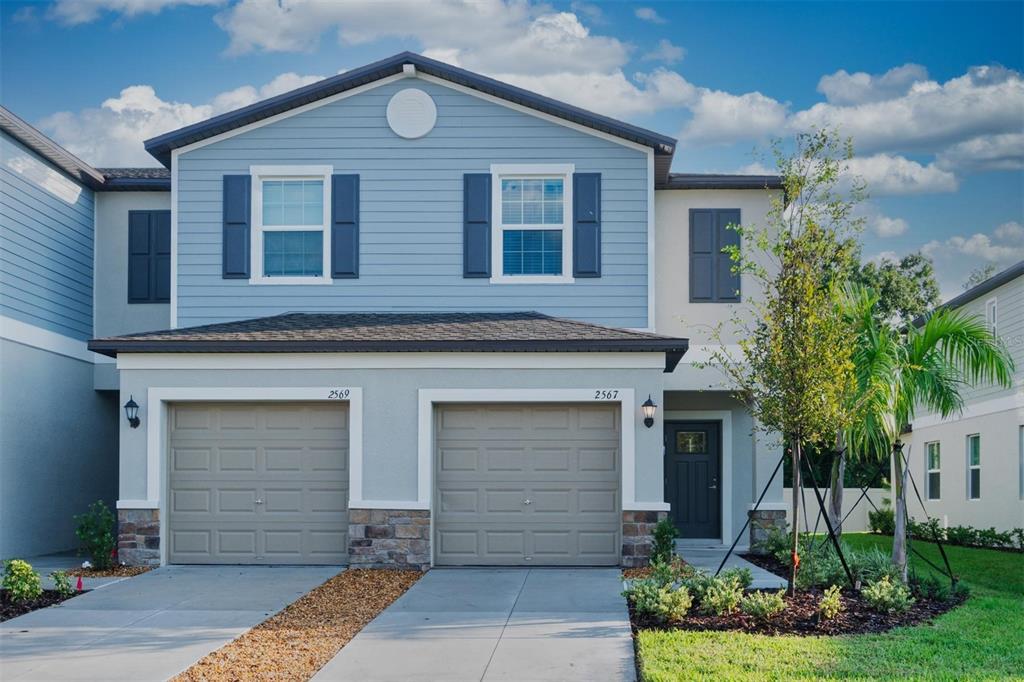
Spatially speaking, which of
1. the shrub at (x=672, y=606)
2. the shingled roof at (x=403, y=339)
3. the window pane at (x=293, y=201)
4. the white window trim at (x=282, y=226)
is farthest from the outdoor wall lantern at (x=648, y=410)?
the window pane at (x=293, y=201)

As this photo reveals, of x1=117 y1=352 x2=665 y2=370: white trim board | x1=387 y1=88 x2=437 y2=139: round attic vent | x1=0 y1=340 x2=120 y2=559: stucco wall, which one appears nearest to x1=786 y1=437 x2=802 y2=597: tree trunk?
x1=117 y1=352 x2=665 y2=370: white trim board

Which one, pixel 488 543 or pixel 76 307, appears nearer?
pixel 488 543

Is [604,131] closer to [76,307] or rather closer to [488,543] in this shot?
[488,543]

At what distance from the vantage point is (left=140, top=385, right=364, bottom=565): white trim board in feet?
48.1

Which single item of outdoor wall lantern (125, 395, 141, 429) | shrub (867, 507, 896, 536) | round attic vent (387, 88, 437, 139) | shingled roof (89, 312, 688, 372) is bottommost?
shrub (867, 507, 896, 536)

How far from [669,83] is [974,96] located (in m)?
9.05

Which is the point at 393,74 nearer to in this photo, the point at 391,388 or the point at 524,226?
the point at 524,226

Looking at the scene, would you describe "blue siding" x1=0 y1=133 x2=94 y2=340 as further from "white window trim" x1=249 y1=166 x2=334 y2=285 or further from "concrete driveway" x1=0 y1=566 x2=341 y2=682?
"concrete driveway" x1=0 y1=566 x2=341 y2=682

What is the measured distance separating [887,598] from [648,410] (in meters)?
4.30

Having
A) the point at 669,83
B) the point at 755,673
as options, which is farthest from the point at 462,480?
the point at 669,83


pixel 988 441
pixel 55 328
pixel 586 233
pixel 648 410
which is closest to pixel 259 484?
pixel 55 328

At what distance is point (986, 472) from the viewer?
22344 mm

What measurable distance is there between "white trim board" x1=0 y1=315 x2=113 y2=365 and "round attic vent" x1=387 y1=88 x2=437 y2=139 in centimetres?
567

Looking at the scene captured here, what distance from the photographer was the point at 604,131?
1683cm
